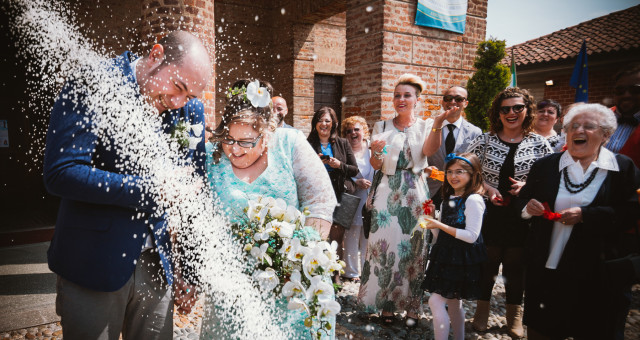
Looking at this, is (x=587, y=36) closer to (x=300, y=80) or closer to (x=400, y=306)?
(x=300, y=80)

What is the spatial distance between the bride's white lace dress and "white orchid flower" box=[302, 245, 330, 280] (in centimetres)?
28

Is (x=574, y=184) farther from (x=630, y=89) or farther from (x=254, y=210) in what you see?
(x=254, y=210)

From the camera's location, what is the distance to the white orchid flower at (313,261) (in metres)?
1.83

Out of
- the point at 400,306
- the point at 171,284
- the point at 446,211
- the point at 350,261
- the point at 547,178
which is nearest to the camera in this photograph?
the point at 171,284

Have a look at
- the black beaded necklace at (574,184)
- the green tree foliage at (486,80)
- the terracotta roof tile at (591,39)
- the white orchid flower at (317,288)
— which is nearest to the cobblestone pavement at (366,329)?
the black beaded necklace at (574,184)

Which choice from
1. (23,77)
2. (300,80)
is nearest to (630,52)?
(300,80)

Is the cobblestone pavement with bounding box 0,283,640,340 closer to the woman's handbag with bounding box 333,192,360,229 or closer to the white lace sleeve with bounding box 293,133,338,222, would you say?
the woman's handbag with bounding box 333,192,360,229

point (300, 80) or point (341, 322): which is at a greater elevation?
point (300, 80)

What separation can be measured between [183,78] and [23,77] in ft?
35.8

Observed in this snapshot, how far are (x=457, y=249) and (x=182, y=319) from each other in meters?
2.82

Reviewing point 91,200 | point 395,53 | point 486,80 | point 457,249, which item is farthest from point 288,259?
point 486,80

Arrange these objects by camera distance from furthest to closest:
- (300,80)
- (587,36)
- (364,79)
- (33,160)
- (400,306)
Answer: (587,36), (33,160), (300,80), (364,79), (400,306)

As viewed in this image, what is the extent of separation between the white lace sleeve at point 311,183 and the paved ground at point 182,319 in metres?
1.86

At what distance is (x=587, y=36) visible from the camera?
15.6m
